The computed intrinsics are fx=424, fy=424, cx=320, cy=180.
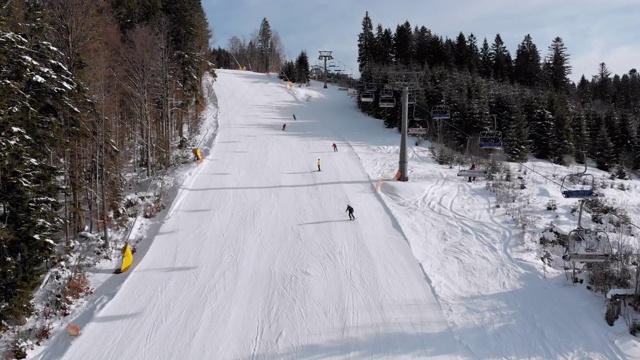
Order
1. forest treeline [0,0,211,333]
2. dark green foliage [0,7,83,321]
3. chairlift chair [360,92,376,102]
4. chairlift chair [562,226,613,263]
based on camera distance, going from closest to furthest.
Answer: chairlift chair [562,226,613,263] → dark green foliage [0,7,83,321] → forest treeline [0,0,211,333] → chairlift chair [360,92,376,102]

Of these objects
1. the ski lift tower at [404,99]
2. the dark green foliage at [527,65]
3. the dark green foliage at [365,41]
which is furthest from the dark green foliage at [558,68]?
the ski lift tower at [404,99]

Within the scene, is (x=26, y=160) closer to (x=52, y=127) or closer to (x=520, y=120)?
(x=52, y=127)

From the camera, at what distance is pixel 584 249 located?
575 inches

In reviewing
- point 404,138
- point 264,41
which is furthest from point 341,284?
point 264,41

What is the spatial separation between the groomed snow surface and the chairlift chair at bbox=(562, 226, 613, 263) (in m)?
1.23

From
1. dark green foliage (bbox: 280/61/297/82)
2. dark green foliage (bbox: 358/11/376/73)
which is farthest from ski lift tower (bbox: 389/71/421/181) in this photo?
dark green foliage (bbox: 358/11/376/73)

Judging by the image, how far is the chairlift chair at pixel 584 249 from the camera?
483 inches

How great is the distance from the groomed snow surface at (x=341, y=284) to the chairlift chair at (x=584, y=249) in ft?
4.05

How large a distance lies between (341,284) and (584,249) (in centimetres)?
845

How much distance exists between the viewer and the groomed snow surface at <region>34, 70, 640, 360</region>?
38.2 ft

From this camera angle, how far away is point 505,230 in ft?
61.3

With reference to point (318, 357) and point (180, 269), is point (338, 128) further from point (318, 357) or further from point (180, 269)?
point (318, 357)

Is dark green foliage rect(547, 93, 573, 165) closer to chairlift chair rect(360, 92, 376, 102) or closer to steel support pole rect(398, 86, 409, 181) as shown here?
chairlift chair rect(360, 92, 376, 102)

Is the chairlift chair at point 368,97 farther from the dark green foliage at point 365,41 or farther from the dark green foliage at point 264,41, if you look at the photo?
the dark green foliage at point 264,41
